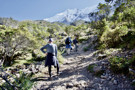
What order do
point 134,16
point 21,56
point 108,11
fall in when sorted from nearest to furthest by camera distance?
point 134,16 < point 21,56 < point 108,11

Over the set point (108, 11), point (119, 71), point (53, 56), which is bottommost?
point (119, 71)

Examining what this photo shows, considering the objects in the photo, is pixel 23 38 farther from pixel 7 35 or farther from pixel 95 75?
pixel 95 75

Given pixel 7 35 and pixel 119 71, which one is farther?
pixel 7 35

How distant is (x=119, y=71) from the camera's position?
354cm

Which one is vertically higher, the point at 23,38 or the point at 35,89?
the point at 23,38

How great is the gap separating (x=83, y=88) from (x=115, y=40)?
5.97 metres

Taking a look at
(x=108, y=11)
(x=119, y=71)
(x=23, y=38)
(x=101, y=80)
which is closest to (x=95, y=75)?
(x=101, y=80)

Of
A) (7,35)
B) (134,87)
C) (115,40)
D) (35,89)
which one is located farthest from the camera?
(7,35)

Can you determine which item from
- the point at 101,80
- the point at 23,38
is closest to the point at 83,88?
the point at 101,80

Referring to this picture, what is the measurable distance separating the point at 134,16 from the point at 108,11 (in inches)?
850

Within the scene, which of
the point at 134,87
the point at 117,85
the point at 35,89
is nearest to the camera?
the point at 134,87

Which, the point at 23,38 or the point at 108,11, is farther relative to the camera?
the point at 108,11

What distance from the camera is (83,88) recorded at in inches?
131

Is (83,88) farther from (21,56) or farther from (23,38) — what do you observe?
(21,56)
